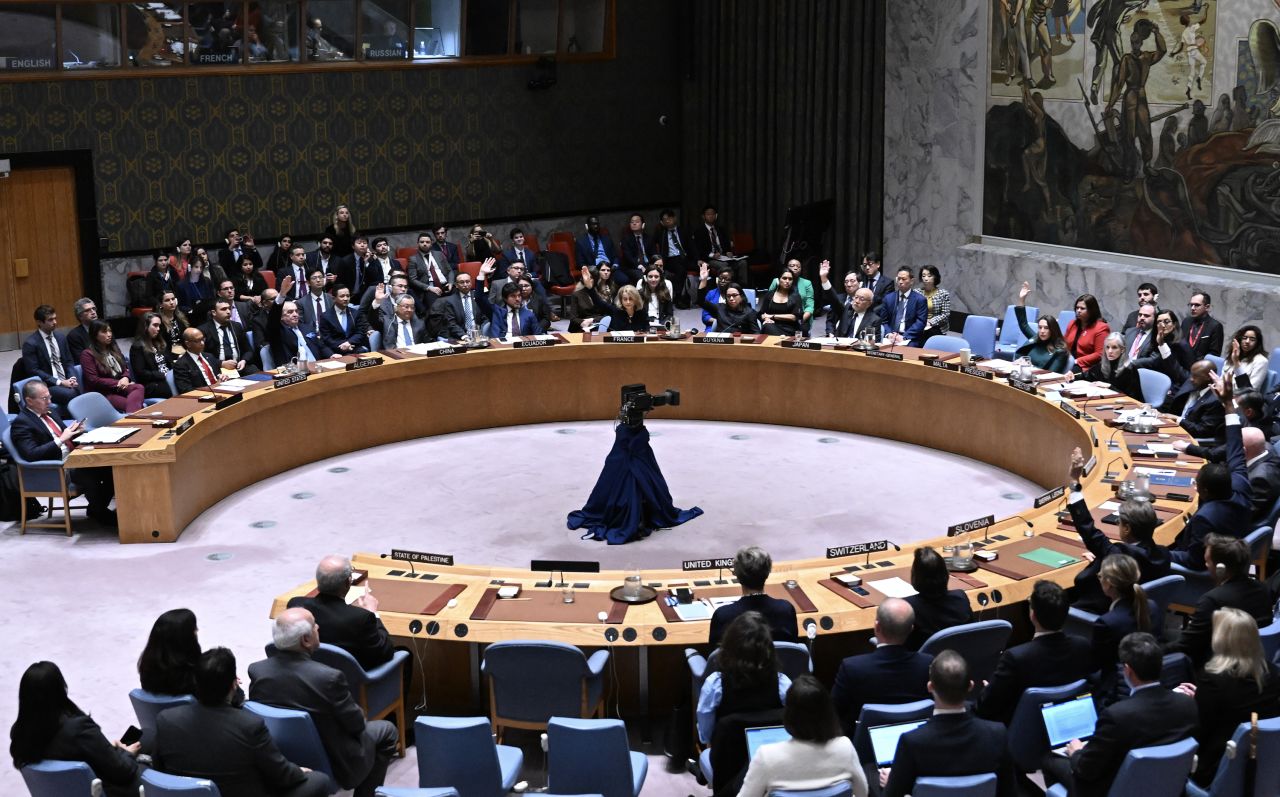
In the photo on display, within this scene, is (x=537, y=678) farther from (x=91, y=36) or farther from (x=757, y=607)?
(x=91, y=36)

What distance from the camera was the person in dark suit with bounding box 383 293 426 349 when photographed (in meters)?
12.9

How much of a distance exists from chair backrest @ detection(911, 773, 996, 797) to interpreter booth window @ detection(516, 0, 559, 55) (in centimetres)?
1508

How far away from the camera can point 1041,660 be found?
5.57 metres

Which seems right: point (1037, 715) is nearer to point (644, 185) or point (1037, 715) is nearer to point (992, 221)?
point (992, 221)

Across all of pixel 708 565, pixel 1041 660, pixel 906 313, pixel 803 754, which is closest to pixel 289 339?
pixel 906 313

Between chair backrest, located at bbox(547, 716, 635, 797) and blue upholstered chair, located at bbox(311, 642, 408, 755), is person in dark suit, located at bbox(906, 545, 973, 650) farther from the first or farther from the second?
blue upholstered chair, located at bbox(311, 642, 408, 755)

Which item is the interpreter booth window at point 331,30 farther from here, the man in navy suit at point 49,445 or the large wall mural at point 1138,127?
the man in navy suit at point 49,445

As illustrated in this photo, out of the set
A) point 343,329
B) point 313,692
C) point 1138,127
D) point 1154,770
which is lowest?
point 1154,770

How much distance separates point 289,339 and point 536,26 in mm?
7445

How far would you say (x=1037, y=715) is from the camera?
5.51 meters

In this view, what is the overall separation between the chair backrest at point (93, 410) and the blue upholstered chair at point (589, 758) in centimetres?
621

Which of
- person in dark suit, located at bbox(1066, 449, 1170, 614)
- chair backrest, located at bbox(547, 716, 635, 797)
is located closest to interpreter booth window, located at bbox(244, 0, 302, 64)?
person in dark suit, located at bbox(1066, 449, 1170, 614)

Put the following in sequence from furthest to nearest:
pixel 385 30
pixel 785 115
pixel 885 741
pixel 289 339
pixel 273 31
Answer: pixel 785 115 < pixel 385 30 < pixel 273 31 < pixel 289 339 < pixel 885 741

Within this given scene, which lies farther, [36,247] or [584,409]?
[36,247]
